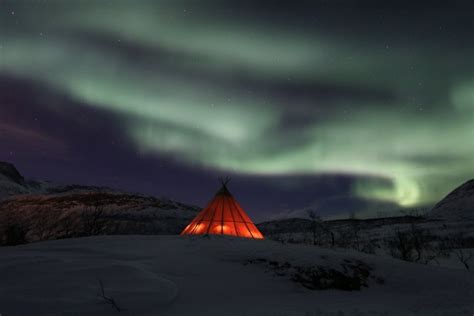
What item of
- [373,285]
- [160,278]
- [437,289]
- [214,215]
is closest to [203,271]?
[160,278]

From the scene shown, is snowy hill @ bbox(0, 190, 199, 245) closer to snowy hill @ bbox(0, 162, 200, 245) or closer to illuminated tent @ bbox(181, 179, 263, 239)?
snowy hill @ bbox(0, 162, 200, 245)

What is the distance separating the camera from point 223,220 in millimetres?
11023

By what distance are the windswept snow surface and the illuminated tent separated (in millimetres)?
5764

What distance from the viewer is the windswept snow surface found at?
9.32ft

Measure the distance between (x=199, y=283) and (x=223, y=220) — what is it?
7508 millimetres

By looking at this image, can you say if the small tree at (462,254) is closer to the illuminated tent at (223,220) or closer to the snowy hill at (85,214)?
the illuminated tent at (223,220)

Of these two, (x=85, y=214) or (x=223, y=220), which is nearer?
Answer: (x=223, y=220)

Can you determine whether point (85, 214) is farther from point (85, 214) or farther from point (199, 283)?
point (199, 283)

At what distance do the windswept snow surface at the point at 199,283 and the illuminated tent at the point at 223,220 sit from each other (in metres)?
5.76

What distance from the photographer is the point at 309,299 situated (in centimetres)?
354

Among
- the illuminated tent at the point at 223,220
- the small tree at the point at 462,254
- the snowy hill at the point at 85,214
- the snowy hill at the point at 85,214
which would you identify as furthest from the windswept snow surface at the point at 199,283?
the snowy hill at the point at 85,214

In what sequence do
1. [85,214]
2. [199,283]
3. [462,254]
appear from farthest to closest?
[85,214]
[462,254]
[199,283]

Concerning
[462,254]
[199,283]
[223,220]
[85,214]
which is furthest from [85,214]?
[462,254]

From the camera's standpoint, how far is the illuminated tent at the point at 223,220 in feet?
35.5
